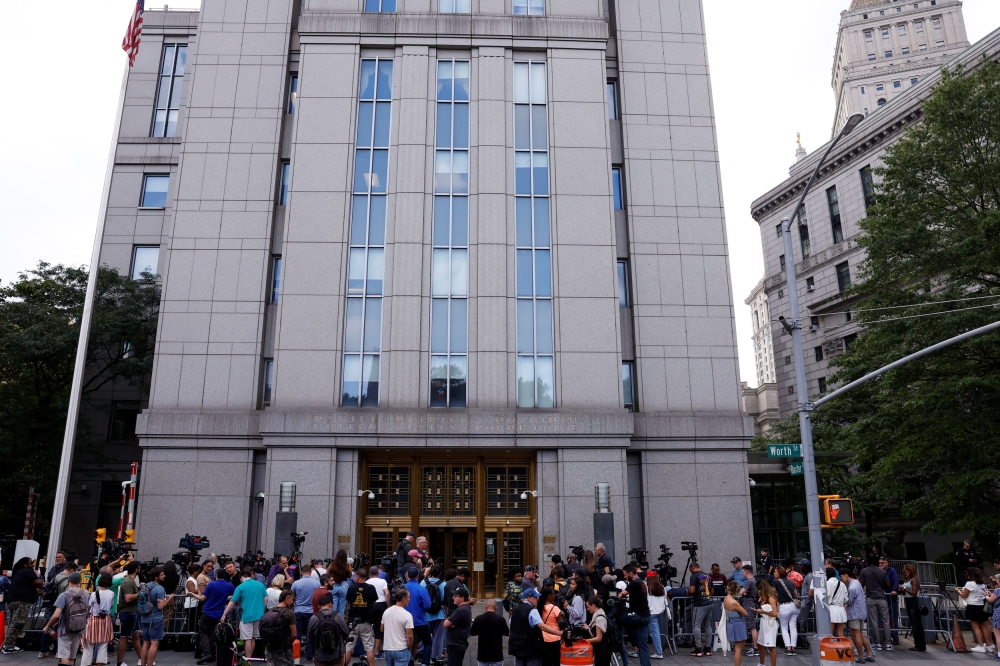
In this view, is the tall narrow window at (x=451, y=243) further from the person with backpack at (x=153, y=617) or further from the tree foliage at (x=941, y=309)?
the tree foliage at (x=941, y=309)

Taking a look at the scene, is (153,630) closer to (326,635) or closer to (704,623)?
(326,635)

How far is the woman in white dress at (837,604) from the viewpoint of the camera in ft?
56.8

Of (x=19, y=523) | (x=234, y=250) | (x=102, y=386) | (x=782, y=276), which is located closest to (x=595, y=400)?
(x=234, y=250)

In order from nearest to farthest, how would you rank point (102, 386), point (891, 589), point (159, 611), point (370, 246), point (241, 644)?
1. point (241, 644)
2. point (159, 611)
3. point (891, 589)
4. point (370, 246)
5. point (102, 386)

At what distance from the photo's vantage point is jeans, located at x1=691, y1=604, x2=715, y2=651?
1861cm

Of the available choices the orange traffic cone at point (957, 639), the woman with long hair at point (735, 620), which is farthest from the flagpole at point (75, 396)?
the orange traffic cone at point (957, 639)

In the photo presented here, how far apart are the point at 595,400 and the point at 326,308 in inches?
439

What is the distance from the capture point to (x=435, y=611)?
52.7 ft

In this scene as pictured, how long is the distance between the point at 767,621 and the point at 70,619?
14.5m

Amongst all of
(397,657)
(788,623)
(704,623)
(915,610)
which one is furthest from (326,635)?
(915,610)

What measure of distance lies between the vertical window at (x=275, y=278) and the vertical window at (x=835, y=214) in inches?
1971

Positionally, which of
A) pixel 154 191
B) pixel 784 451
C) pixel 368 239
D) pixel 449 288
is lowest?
pixel 784 451

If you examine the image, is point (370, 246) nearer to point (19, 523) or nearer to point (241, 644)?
point (241, 644)

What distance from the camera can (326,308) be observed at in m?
29.1
